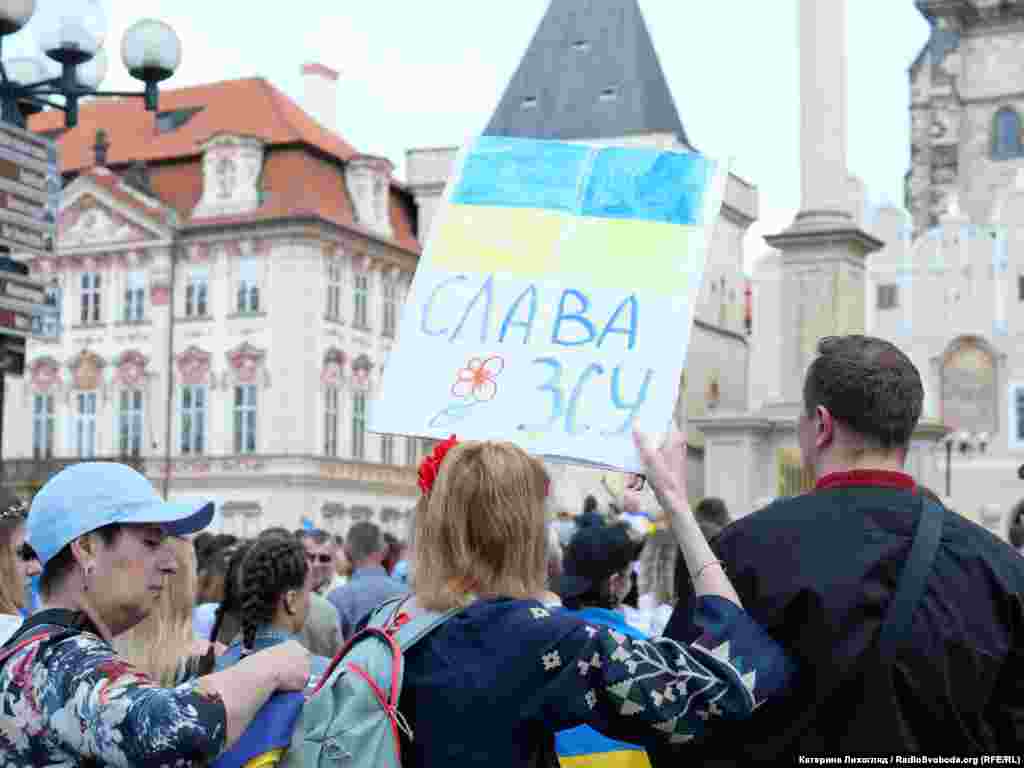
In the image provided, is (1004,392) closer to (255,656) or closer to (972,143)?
(972,143)

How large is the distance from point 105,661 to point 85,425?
4124cm

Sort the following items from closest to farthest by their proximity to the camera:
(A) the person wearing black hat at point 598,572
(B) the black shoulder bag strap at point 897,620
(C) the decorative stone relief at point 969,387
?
(B) the black shoulder bag strap at point 897,620 → (A) the person wearing black hat at point 598,572 → (C) the decorative stone relief at point 969,387

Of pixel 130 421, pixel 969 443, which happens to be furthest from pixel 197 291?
pixel 969 443

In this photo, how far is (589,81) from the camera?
51250 mm

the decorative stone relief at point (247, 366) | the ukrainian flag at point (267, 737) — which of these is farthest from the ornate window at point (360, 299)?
the ukrainian flag at point (267, 737)

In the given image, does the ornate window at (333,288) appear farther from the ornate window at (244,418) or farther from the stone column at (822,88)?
the stone column at (822,88)

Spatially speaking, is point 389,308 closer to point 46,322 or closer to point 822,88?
point 822,88

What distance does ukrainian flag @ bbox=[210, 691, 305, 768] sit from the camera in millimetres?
2998

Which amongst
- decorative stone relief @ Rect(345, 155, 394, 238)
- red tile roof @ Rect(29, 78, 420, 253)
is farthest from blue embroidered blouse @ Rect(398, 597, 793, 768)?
decorative stone relief @ Rect(345, 155, 394, 238)

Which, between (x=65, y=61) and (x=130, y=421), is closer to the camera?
(x=65, y=61)

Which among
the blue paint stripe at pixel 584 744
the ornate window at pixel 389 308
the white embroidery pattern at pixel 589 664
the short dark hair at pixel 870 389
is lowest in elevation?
the blue paint stripe at pixel 584 744

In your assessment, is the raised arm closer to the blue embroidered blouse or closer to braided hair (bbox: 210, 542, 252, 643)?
the blue embroidered blouse

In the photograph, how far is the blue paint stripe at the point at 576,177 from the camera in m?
4.10

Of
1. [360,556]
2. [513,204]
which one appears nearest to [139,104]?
[360,556]
